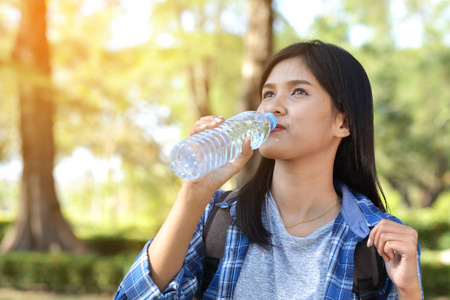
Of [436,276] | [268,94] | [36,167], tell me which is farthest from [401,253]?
[36,167]

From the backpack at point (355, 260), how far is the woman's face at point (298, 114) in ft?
1.05

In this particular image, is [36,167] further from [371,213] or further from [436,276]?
[371,213]

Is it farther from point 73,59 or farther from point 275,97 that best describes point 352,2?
point 275,97

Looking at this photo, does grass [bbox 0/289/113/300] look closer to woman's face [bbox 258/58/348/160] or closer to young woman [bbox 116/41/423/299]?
young woman [bbox 116/41/423/299]

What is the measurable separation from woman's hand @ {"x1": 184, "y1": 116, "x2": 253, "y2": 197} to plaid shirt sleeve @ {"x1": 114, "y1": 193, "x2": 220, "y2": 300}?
25cm

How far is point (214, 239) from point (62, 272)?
8.96 metres

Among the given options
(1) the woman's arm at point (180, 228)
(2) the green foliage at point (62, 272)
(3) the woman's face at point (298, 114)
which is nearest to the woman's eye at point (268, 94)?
(3) the woman's face at point (298, 114)

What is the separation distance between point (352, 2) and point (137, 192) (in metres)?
19.2

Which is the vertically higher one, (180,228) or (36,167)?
(36,167)

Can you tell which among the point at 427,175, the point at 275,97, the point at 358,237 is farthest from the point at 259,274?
the point at 427,175

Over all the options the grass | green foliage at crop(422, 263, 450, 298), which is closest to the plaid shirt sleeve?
the grass

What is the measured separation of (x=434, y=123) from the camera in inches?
880

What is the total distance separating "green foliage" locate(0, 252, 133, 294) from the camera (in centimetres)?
966

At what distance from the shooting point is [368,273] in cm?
180
